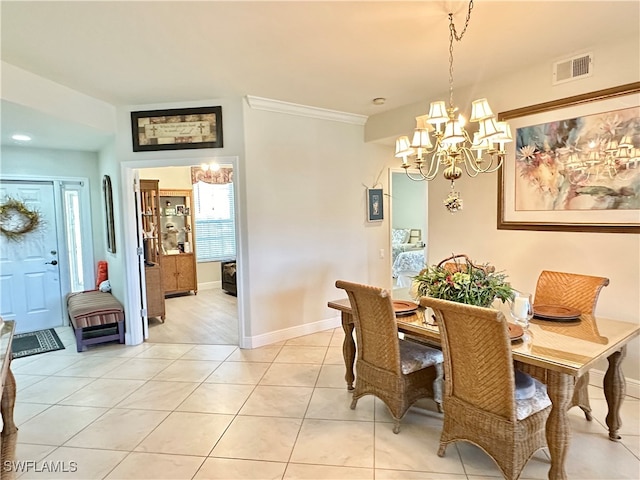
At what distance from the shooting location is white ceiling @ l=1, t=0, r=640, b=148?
7.38ft

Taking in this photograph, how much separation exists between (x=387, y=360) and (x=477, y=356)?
2.24ft

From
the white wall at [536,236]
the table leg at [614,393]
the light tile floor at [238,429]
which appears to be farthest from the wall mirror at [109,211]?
the table leg at [614,393]

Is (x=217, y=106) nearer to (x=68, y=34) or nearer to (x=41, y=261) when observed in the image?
(x=68, y=34)

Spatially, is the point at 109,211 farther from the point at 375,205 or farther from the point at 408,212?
the point at 408,212

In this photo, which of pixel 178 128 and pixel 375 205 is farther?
pixel 375 205

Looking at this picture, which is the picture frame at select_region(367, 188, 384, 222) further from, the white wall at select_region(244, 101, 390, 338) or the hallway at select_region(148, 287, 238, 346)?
the hallway at select_region(148, 287, 238, 346)

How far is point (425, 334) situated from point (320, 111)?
3029 millimetres

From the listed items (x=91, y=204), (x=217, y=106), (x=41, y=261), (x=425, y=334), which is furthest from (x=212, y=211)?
(x=425, y=334)

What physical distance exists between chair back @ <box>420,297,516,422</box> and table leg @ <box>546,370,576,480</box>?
0.17m

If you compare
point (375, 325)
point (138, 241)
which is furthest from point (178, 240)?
point (375, 325)

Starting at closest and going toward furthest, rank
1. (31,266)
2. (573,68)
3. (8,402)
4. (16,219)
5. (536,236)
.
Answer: (8,402)
(573,68)
(536,236)
(16,219)
(31,266)

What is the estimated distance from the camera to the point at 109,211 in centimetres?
469

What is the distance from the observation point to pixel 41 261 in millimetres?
4867

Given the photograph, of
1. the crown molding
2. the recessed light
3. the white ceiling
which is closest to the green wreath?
the recessed light
